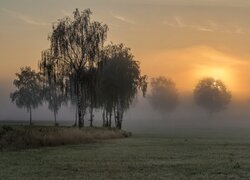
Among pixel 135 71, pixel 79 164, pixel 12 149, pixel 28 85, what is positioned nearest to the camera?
pixel 79 164

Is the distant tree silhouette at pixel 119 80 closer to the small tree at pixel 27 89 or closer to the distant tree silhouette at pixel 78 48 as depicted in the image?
the distant tree silhouette at pixel 78 48

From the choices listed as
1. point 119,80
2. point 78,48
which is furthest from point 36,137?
point 119,80

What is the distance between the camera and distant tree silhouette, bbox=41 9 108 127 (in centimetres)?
6344

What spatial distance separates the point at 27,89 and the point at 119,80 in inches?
2648

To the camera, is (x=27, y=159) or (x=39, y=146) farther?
(x=39, y=146)

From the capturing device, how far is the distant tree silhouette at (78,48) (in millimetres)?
63438

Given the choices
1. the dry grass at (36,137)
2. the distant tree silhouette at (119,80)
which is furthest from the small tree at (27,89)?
the dry grass at (36,137)

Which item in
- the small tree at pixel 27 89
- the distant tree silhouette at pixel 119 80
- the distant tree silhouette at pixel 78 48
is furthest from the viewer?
the small tree at pixel 27 89

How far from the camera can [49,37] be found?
63.3 m

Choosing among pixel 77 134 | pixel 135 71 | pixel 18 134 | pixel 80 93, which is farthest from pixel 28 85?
pixel 18 134

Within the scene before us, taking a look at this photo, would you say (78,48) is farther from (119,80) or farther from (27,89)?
(27,89)

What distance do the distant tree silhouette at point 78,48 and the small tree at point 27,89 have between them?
7948cm

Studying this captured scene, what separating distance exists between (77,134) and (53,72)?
510 inches

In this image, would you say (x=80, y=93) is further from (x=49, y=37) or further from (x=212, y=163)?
(x=212, y=163)
